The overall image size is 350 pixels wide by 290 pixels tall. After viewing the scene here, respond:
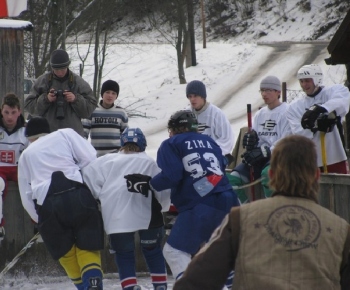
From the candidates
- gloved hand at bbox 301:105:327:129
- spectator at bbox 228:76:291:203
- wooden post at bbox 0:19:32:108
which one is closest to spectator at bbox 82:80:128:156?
spectator at bbox 228:76:291:203

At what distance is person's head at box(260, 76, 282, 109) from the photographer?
8.77 metres

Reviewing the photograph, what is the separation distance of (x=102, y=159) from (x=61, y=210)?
617 millimetres

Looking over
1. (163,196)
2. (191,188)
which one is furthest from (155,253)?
(191,188)

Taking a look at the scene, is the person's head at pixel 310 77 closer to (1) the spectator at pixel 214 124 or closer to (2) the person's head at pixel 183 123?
(1) the spectator at pixel 214 124

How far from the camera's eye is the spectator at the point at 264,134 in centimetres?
865

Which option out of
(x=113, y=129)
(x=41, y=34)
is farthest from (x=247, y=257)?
(x=41, y=34)

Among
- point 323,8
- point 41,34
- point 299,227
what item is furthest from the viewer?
point 323,8

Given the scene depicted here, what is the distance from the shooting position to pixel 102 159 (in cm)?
719

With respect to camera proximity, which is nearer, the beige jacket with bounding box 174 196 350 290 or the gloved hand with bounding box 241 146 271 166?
the beige jacket with bounding box 174 196 350 290

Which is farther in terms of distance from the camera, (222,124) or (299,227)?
(222,124)

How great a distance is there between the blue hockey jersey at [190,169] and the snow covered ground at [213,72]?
53.3ft

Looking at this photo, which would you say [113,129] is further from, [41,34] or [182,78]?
[182,78]

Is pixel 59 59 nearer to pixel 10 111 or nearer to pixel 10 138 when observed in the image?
pixel 10 111

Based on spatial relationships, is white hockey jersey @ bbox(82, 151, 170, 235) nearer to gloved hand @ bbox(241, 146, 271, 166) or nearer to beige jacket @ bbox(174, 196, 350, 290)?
gloved hand @ bbox(241, 146, 271, 166)
